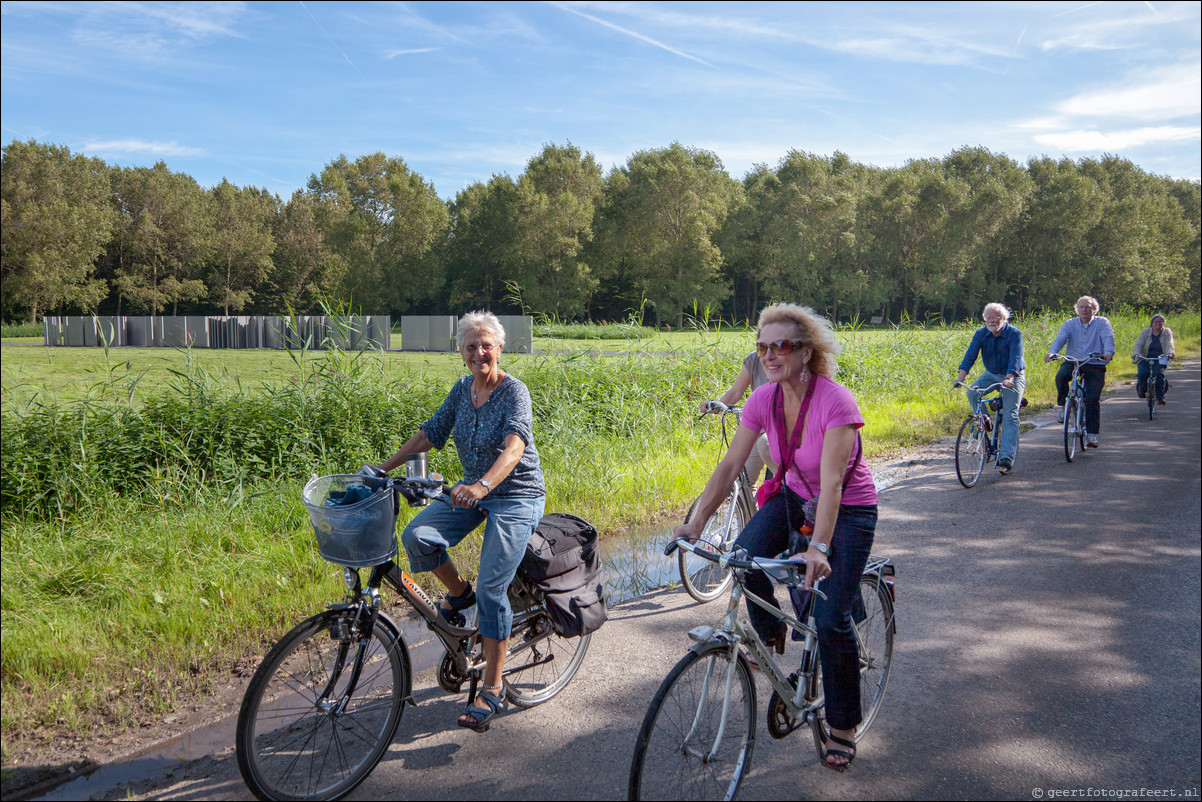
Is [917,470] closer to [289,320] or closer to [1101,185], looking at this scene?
[289,320]

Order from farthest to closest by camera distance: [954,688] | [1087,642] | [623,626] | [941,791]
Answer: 1. [623,626]
2. [1087,642]
3. [954,688]
4. [941,791]

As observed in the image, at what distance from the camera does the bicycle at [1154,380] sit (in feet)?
45.8

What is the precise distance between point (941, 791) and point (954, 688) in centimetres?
103

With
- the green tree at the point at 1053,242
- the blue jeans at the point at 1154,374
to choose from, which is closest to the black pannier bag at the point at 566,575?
the blue jeans at the point at 1154,374

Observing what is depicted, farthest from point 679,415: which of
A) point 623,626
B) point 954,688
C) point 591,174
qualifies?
point 591,174

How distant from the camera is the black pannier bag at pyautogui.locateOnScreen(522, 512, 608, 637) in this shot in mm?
3666

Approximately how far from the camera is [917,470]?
1004cm

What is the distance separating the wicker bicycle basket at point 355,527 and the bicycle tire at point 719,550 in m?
2.56

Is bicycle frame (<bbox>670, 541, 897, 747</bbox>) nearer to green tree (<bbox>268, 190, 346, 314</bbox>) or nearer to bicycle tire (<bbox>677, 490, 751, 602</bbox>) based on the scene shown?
bicycle tire (<bbox>677, 490, 751, 602</bbox>)

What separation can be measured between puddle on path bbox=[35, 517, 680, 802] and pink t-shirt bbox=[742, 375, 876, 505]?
2448 millimetres

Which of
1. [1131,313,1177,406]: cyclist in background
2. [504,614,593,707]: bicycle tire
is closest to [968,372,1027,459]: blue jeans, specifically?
[504,614,593,707]: bicycle tire

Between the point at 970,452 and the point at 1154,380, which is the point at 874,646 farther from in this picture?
the point at 1154,380

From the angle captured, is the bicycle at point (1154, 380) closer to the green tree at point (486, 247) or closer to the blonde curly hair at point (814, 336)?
the blonde curly hair at point (814, 336)

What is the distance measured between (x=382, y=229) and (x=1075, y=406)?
2043 inches
